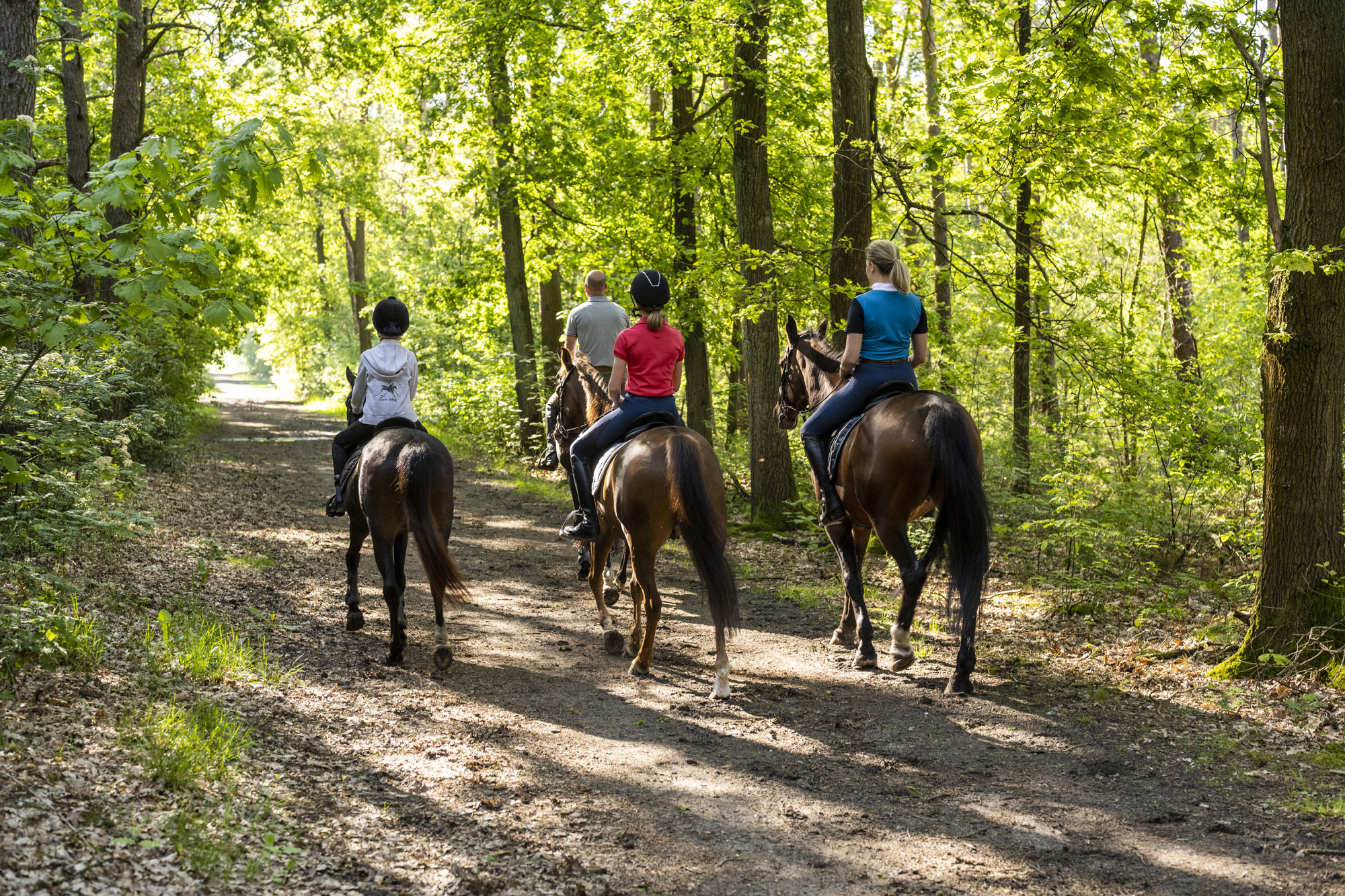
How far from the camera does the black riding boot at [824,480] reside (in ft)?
25.5

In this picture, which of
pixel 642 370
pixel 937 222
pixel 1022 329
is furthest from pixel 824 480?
pixel 937 222

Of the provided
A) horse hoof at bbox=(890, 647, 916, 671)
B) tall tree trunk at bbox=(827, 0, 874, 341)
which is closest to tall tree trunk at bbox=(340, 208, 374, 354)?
tall tree trunk at bbox=(827, 0, 874, 341)

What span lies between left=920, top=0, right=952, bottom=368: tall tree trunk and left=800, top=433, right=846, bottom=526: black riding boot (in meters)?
3.12

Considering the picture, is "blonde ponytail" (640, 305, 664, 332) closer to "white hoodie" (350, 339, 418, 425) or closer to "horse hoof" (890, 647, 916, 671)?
"white hoodie" (350, 339, 418, 425)

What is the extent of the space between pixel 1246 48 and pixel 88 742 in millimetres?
→ 10210

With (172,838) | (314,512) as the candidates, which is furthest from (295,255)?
(172,838)

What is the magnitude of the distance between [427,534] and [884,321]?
13.1 ft

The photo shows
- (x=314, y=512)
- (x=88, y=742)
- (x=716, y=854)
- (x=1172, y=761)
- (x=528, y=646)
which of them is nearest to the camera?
(x=716, y=854)

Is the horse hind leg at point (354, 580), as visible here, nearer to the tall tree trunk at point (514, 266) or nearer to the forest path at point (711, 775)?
the forest path at point (711, 775)

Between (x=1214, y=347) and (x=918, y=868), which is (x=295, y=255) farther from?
(x=918, y=868)

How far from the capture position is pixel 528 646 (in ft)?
26.6

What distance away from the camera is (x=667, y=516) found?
7.13 m

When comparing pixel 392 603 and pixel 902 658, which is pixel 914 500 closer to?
pixel 902 658

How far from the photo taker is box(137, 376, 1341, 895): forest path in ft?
13.6
